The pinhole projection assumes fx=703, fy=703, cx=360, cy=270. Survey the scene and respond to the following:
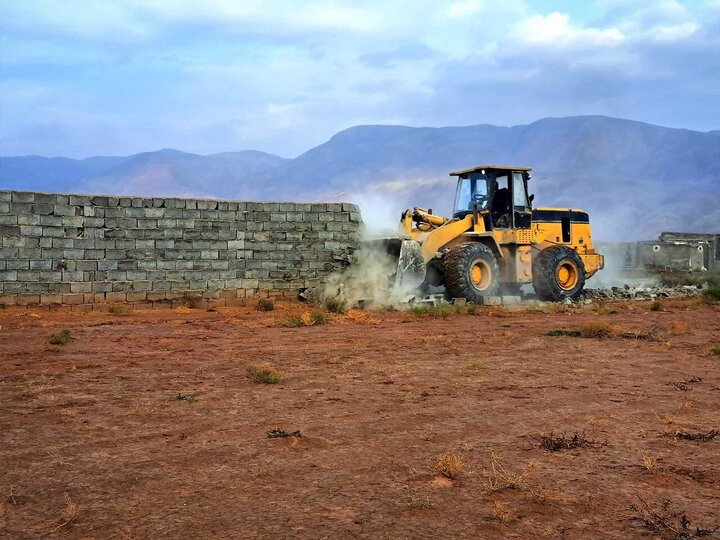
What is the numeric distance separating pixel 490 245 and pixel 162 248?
731cm

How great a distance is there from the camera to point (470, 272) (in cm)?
1514

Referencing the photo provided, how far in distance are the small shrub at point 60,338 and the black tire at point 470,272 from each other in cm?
771

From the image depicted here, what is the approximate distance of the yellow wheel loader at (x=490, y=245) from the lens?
15086mm

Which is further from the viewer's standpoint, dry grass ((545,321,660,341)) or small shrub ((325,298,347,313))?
small shrub ((325,298,347,313))

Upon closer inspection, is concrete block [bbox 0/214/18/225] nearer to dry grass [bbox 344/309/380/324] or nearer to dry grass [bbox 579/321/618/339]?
dry grass [bbox 344/309/380/324]

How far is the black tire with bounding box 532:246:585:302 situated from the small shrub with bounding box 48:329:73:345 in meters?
10.7

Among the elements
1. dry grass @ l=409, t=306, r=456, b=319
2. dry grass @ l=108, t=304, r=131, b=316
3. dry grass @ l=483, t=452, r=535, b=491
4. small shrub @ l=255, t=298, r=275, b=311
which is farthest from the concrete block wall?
dry grass @ l=483, t=452, r=535, b=491

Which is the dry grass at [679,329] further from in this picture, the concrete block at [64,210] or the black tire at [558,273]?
the concrete block at [64,210]

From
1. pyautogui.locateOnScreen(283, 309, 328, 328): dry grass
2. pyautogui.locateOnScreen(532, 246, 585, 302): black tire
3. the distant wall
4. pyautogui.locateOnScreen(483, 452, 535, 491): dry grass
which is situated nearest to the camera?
pyautogui.locateOnScreen(483, 452, 535, 491): dry grass

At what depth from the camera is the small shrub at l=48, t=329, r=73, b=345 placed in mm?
9914

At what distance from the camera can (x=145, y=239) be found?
14750mm

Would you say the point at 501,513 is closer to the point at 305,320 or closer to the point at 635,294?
the point at 305,320

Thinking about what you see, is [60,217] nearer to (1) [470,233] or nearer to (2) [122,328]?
(2) [122,328]

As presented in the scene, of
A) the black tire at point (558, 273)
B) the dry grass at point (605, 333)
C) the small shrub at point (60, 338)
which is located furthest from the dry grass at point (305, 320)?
the black tire at point (558, 273)
